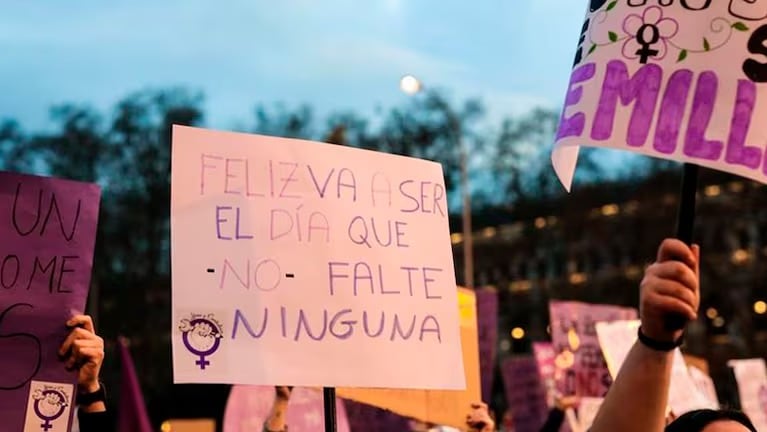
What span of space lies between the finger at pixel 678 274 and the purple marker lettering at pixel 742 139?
32 centimetres

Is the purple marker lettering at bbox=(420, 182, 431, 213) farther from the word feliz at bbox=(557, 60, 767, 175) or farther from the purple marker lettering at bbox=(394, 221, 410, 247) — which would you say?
the word feliz at bbox=(557, 60, 767, 175)

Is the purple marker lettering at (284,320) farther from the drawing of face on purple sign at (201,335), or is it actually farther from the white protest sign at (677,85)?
the white protest sign at (677,85)

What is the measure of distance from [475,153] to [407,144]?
206 cm

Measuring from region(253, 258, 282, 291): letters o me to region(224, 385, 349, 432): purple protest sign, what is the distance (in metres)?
2.37

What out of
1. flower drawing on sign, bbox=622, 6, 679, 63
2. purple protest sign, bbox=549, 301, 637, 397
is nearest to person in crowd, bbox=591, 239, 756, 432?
flower drawing on sign, bbox=622, 6, 679, 63

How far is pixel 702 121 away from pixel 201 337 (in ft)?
4.22

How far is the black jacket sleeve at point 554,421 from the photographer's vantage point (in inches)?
240

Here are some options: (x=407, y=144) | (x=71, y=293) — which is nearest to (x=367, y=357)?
(x=71, y=293)

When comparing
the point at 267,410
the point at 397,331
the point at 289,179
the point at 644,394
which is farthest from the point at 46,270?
the point at 267,410

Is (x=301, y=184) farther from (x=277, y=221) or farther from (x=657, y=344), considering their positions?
(x=657, y=344)

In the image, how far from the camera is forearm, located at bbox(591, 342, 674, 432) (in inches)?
75.7

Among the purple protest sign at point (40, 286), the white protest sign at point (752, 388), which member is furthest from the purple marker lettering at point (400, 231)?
the white protest sign at point (752, 388)

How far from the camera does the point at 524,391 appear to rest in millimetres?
8789

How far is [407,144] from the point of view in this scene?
2958cm
